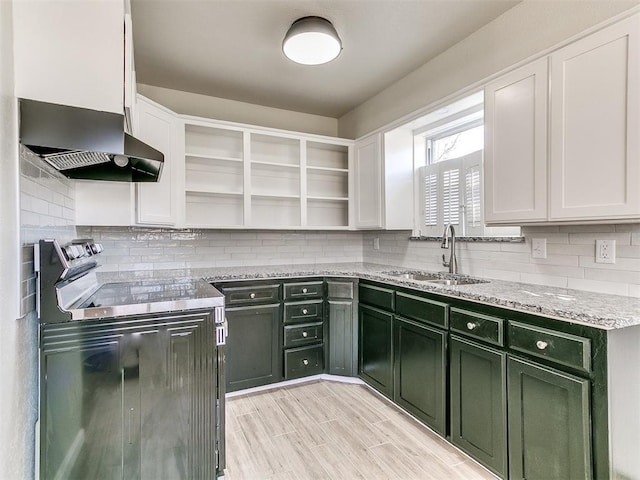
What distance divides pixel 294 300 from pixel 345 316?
18.1 inches

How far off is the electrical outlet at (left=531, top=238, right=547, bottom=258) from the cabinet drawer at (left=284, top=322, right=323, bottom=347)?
169 cm

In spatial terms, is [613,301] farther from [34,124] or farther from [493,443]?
[34,124]

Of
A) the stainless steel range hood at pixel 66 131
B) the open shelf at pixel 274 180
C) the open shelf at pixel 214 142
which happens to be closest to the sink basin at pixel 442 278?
the open shelf at pixel 274 180

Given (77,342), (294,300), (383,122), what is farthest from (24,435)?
(383,122)

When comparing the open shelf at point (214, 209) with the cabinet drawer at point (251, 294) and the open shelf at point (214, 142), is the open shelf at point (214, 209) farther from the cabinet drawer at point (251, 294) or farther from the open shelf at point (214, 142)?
the cabinet drawer at point (251, 294)

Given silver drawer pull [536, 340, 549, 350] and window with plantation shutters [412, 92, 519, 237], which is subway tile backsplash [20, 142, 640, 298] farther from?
silver drawer pull [536, 340, 549, 350]

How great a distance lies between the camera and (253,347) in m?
2.68

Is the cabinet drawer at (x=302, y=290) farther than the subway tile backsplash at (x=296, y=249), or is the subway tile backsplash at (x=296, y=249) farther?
the cabinet drawer at (x=302, y=290)

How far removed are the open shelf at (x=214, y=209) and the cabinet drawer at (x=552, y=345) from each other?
2.37 metres

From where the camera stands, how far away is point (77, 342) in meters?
1.42

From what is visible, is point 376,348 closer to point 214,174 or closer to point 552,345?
point 552,345

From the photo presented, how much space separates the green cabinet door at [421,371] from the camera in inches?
79.1

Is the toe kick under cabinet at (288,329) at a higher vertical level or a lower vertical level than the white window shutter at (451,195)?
lower

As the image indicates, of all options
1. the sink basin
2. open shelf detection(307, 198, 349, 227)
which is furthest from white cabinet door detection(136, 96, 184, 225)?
the sink basin
